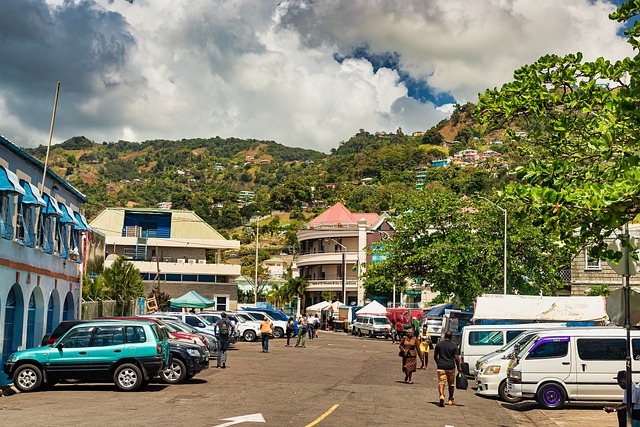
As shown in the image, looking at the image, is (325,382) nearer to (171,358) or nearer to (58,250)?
(171,358)

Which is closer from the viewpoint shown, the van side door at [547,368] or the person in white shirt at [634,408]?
the person in white shirt at [634,408]

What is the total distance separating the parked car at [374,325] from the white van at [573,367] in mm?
42097

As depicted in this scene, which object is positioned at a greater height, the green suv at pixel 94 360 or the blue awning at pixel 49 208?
the blue awning at pixel 49 208

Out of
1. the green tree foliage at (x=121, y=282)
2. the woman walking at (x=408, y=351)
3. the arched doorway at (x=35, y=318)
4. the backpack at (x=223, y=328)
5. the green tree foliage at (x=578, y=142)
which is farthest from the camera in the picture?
the green tree foliage at (x=121, y=282)

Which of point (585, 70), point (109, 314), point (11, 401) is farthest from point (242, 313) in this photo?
point (585, 70)

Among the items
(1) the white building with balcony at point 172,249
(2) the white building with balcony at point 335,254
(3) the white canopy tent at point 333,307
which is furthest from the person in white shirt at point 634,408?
(2) the white building with balcony at point 335,254

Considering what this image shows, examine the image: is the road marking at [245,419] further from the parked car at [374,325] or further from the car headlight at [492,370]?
the parked car at [374,325]

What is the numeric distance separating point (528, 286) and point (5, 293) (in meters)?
35.7

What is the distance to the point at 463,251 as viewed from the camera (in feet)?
166

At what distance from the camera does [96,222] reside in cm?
7912

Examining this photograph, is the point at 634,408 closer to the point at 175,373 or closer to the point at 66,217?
Result: the point at 175,373

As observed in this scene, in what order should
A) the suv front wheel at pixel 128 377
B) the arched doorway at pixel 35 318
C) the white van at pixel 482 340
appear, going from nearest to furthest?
the suv front wheel at pixel 128 377
the arched doorway at pixel 35 318
the white van at pixel 482 340

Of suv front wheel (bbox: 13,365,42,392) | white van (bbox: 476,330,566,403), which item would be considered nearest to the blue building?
suv front wheel (bbox: 13,365,42,392)

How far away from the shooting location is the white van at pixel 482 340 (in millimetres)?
27375
